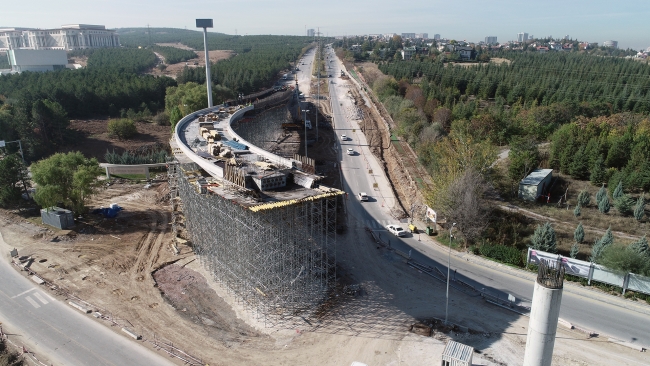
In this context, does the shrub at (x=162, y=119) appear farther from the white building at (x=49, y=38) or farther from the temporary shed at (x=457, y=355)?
the white building at (x=49, y=38)

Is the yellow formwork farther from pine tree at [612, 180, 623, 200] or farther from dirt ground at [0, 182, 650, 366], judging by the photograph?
pine tree at [612, 180, 623, 200]

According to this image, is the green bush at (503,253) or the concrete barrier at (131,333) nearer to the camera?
the concrete barrier at (131,333)

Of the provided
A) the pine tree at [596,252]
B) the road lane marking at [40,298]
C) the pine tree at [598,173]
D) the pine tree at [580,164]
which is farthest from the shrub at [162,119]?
the pine tree at [596,252]

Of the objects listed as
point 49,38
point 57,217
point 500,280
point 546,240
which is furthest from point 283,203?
point 49,38

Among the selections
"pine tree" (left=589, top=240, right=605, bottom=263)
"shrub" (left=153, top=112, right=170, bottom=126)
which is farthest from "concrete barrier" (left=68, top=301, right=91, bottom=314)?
"shrub" (left=153, top=112, right=170, bottom=126)

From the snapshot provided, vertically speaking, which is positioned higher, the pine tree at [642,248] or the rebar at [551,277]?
the rebar at [551,277]
